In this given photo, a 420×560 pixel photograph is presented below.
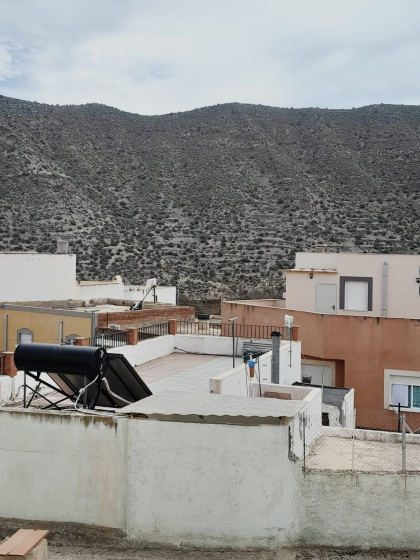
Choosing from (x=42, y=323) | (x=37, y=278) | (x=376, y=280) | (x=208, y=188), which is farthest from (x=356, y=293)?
(x=208, y=188)

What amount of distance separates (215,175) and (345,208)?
49.9 feet

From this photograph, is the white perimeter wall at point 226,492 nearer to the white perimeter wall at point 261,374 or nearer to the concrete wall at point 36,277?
the white perimeter wall at point 261,374

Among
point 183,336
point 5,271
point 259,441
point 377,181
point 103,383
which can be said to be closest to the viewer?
point 259,441

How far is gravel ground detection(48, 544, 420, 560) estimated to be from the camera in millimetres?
8883

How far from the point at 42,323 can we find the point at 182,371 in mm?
5639

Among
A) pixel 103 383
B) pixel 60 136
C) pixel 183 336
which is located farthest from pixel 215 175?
pixel 103 383

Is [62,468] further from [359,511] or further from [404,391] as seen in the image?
[404,391]

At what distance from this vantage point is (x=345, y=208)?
65.1 meters

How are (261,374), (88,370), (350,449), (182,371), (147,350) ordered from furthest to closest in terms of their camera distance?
(147,350)
(182,371)
(261,374)
(350,449)
(88,370)

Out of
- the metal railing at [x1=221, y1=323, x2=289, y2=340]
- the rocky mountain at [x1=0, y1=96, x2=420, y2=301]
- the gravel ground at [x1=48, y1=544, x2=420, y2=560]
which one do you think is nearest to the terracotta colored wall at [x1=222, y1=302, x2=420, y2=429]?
the metal railing at [x1=221, y1=323, x2=289, y2=340]

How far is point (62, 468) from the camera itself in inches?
375

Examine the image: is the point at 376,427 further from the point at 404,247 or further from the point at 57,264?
the point at 404,247

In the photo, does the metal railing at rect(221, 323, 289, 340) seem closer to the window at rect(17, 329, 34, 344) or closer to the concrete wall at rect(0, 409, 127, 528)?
the window at rect(17, 329, 34, 344)

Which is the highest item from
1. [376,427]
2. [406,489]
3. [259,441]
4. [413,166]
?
[413,166]
